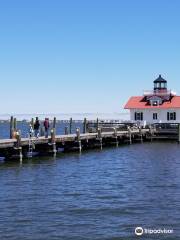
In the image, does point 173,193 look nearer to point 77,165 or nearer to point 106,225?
point 106,225

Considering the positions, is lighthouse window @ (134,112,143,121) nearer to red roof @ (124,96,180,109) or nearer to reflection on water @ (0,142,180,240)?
red roof @ (124,96,180,109)

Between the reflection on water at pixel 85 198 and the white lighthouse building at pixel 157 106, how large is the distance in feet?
99.4

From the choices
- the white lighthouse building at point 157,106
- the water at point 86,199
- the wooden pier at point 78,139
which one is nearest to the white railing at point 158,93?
the white lighthouse building at point 157,106

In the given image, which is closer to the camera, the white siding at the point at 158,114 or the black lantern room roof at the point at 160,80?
the white siding at the point at 158,114

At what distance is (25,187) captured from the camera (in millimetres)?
25719

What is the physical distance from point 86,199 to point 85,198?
239 mm

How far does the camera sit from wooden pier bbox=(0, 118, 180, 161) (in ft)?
124

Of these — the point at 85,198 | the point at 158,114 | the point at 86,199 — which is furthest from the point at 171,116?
the point at 86,199

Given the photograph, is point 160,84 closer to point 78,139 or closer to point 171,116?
point 171,116

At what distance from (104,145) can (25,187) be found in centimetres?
2984

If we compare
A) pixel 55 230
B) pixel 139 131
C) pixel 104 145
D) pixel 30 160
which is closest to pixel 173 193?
pixel 55 230

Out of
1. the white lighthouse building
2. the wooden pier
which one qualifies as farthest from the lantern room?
the wooden pier

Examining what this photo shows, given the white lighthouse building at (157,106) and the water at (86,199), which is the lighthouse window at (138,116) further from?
the water at (86,199)

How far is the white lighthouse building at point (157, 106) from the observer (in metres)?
68.2
